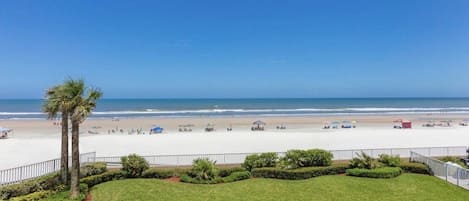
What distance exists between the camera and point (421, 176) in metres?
14.9

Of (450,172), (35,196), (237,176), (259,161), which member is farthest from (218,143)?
(450,172)

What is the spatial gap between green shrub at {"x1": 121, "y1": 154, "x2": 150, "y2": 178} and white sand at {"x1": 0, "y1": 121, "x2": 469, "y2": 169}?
7268 mm

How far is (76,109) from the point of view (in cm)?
1173

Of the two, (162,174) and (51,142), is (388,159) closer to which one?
(162,174)

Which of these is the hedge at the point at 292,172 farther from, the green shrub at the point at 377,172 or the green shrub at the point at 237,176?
the green shrub at the point at 377,172

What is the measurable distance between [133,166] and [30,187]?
4.13 metres

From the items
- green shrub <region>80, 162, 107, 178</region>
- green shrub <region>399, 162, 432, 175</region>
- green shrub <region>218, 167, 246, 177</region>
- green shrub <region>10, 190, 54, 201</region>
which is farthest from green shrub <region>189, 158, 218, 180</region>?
green shrub <region>399, 162, 432, 175</region>

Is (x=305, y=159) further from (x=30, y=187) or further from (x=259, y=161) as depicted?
(x=30, y=187)

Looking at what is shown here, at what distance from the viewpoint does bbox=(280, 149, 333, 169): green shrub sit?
51.1ft

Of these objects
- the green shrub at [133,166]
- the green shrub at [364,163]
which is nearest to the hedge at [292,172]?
the green shrub at [364,163]

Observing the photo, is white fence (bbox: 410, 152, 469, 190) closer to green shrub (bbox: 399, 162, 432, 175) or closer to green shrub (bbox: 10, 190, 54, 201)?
green shrub (bbox: 399, 162, 432, 175)

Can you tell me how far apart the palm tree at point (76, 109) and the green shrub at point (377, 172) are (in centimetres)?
1189

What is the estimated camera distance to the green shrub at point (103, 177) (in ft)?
43.7

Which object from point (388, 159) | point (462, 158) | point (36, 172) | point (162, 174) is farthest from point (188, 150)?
point (462, 158)
